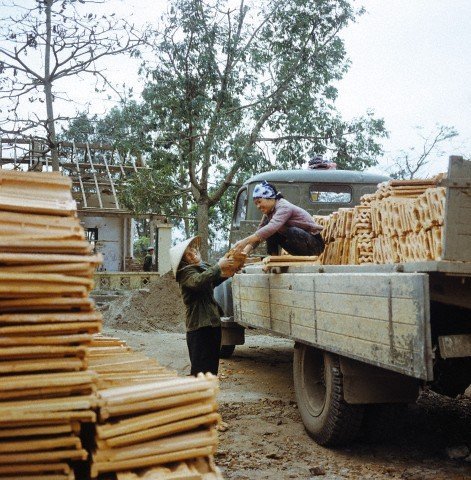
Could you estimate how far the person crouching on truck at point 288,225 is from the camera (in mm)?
6402

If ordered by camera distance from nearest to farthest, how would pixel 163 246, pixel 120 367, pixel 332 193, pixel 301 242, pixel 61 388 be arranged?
pixel 61 388, pixel 120 367, pixel 301 242, pixel 332 193, pixel 163 246

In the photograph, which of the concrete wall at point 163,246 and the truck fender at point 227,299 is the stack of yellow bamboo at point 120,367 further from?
the concrete wall at point 163,246

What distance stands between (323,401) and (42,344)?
125 inches

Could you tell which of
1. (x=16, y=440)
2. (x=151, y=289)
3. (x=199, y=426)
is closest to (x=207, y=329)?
(x=199, y=426)

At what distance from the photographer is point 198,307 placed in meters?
5.73

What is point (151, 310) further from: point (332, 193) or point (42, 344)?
point (42, 344)

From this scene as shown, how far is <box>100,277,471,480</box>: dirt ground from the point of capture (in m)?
4.43

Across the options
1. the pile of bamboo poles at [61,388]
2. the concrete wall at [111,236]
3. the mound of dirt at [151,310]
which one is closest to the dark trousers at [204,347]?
the pile of bamboo poles at [61,388]

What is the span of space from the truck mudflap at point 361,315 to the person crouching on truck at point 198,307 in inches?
23.5

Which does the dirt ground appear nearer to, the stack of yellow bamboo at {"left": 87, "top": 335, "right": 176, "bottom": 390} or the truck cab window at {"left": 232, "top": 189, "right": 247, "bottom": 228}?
the stack of yellow bamboo at {"left": 87, "top": 335, "right": 176, "bottom": 390}

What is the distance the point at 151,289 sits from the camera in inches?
588

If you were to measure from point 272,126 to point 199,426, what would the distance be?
589 inches

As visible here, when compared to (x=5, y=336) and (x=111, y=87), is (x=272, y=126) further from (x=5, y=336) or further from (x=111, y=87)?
(x=5, y=336)

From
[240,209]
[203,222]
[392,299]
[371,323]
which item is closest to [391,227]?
[371,323]
